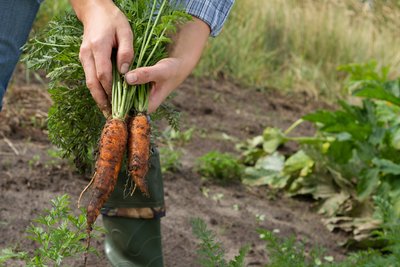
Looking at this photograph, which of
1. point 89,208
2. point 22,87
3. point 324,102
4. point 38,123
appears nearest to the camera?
point 89,208

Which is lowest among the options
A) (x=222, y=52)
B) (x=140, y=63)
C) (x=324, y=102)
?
(x=324, y=102)

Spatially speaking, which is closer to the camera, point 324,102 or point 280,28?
point 324,102

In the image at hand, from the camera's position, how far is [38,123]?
4.61 m

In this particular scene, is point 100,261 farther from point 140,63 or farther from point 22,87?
point 22,87

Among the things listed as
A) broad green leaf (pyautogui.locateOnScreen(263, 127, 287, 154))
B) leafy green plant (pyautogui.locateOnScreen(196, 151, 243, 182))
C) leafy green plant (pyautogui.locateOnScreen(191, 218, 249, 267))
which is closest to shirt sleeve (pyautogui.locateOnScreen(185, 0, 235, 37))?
leafy green plant (pyautogui.locateOnScreen(191, 218, 249, 267))

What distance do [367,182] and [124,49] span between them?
198 centimetres

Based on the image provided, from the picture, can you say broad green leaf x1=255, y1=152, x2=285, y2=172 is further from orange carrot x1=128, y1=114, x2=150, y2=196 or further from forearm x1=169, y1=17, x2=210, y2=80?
orange carrot x1=128, y1=114, x2=150, y2=196

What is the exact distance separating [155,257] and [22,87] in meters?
2.46

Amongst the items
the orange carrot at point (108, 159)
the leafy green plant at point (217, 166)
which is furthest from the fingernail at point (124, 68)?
the leafy green plant at point (217, 166)

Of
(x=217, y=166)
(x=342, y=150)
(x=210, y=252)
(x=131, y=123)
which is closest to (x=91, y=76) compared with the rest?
(x=131, y=123)

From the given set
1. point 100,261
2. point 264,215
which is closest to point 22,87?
point 264,215

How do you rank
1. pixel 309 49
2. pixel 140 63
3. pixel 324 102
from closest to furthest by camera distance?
1. pixel 140 63
2. pixel 324 102
3. pixel 309 49

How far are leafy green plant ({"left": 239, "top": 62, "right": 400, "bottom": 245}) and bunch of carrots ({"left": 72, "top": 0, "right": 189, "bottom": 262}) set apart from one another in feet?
5.41

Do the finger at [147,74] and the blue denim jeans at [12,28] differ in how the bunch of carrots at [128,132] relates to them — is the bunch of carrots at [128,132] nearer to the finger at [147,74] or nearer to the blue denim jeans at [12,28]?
the finger at [147,74]
